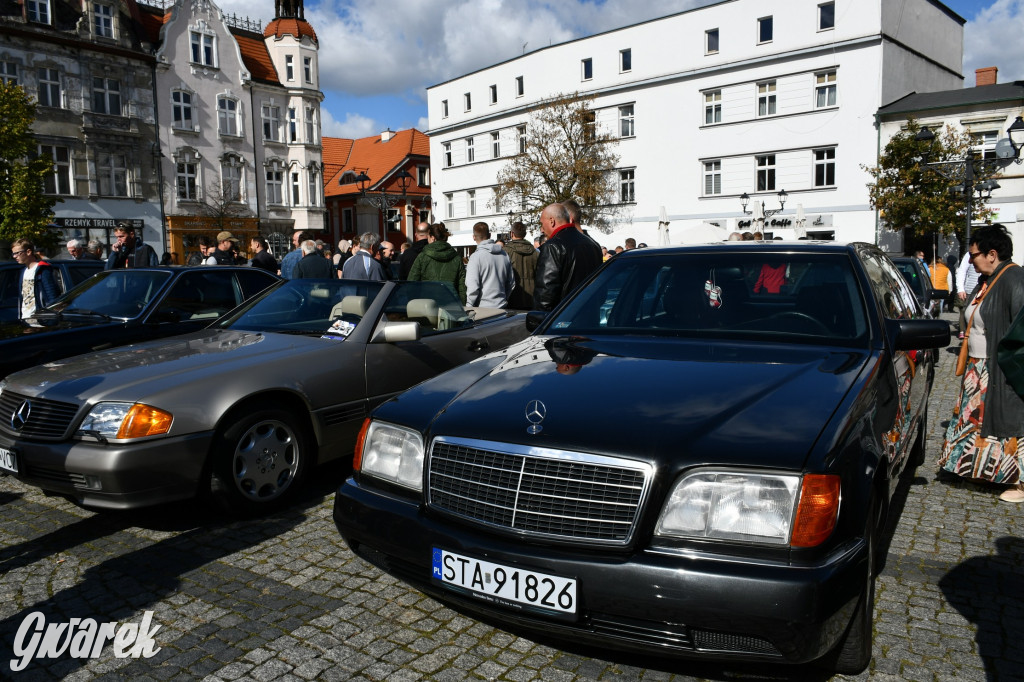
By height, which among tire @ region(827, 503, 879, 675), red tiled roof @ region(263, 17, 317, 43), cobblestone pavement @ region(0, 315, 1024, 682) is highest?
red tiled roof @ region(263, 17, 317, 43)

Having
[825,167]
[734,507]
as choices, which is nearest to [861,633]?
[734,507]

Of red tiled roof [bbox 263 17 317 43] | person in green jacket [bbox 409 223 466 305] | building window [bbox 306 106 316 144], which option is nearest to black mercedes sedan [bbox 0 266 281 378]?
person in green jacket [bbox 409 223 466 305]

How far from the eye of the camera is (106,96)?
1476 inches

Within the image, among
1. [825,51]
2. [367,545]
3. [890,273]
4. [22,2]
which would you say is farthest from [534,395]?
[22,2]

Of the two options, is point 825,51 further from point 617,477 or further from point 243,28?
point 617,477

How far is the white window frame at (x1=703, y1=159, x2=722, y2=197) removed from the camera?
38.8 meters

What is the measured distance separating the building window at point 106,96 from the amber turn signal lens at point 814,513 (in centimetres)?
4198

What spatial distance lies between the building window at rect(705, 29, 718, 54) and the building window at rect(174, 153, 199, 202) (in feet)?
92.3

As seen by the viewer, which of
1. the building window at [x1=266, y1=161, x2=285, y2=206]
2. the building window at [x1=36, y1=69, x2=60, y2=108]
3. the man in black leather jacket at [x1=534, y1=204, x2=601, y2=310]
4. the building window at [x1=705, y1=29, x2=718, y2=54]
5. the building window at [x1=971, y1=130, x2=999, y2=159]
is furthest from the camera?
the building window at [x1=266, y1=161, x2=285, y2=206]

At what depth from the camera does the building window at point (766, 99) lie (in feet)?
122

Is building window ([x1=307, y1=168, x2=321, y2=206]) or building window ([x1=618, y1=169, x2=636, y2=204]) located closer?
building window ([x1=618, y1=169, x2=636, y2=204])

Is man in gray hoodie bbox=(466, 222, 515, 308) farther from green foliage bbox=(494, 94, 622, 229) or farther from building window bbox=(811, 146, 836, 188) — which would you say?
green foliage bbox=(494, 94, 622, 229)

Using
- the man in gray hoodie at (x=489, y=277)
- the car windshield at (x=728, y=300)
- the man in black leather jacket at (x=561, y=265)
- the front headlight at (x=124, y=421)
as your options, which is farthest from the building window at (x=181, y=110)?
the car windshield at (x=728, y=300)

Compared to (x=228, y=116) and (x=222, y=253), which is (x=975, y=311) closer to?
(x=222, y=253)
